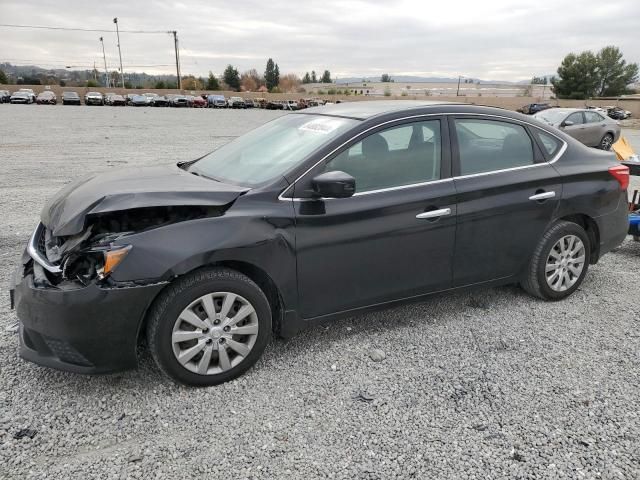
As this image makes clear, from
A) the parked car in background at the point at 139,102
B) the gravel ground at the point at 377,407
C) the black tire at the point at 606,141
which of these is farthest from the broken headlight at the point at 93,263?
the parked car in background at the point at 139,102

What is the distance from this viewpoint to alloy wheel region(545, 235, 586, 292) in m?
4.32

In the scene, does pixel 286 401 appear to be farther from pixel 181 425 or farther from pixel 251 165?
pixel 251 165

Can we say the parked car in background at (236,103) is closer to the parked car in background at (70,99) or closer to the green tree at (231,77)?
the parked car in background at (70,99)

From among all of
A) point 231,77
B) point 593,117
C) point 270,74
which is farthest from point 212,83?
point 593,117

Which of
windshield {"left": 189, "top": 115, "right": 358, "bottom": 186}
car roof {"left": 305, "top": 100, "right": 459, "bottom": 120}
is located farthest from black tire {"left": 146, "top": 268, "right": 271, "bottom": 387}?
car roof {"left": 305, "top": 100, "right": 459, "bottom": 120}

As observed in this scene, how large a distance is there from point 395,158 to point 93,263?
2.06m

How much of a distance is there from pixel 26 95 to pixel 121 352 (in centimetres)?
5473

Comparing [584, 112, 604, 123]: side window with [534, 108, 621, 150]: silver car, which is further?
[584, 112, 604, 123]: side window

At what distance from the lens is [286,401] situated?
3.04 meters

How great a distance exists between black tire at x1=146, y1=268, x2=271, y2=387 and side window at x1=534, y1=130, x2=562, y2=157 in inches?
105

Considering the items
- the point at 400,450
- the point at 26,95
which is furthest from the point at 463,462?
the point at 26,95

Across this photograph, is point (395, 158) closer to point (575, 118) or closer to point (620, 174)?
point (620, 174)

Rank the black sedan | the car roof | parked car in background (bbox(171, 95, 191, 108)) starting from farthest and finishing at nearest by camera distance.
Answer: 1. parked car in background (bbox(171, 95, 191, 108))
2. the car roof
3. the black sedan

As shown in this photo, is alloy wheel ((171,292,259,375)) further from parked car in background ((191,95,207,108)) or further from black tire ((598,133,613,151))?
parked car in background ((191,95,207,108))
